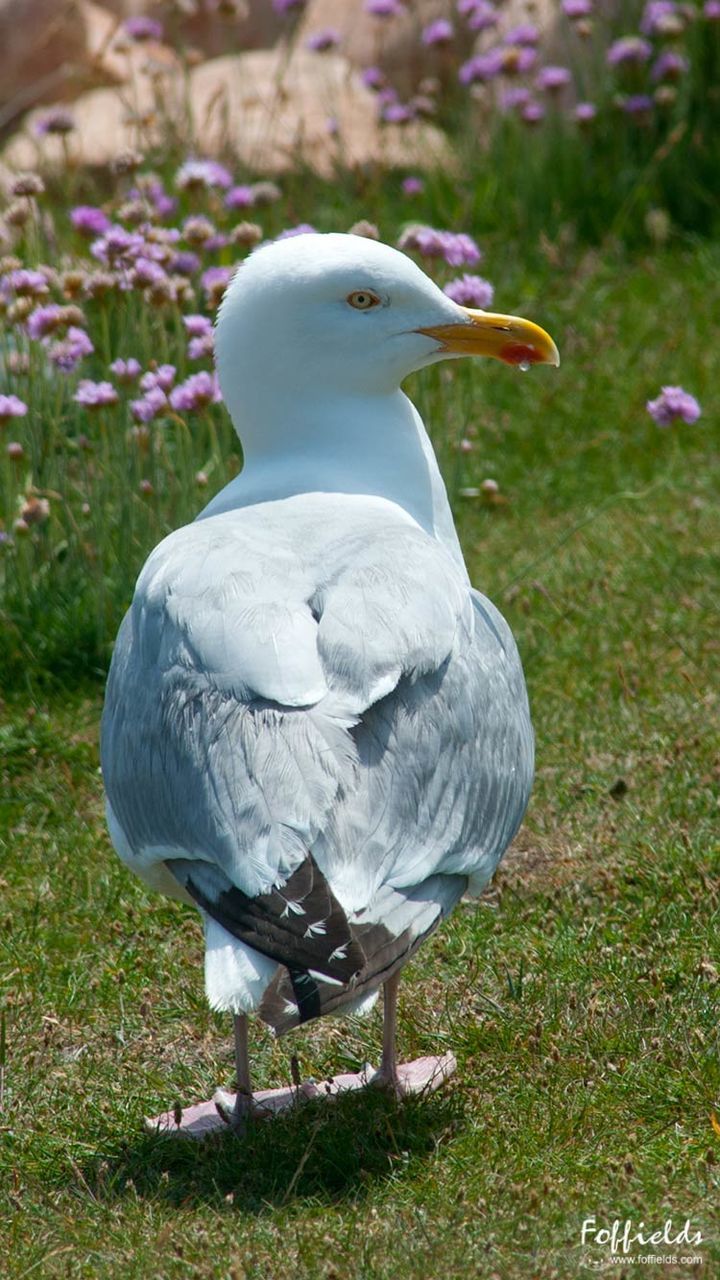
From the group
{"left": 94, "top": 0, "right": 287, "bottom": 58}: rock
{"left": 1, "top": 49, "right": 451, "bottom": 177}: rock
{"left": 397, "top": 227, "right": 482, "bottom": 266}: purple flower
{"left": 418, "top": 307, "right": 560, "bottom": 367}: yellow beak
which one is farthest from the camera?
{"left": 94, "top": 0, "right": 287, "bottom": 58}: rock

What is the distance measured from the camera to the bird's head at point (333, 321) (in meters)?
3.52

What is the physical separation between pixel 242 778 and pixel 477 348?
1.24 meters

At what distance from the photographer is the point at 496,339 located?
145 inches

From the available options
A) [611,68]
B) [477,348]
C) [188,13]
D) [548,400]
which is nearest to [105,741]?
[477,348]

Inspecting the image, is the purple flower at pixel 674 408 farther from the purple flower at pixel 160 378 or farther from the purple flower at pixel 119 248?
the purple flower at pixel 119 248

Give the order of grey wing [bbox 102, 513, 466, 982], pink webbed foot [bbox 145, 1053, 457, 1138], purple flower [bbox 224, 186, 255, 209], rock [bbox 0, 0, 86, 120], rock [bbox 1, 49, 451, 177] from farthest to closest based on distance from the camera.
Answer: rock [bbox 0, 0, 86, 120] → rock [bbox 1, 49, 451, 177] → purple flower [bbox 224, 186, 255, 209] → pink webbed foot [bbox 145, 1053, 457, 1138] → grey wing [bbox 102, 513, 466, 982]

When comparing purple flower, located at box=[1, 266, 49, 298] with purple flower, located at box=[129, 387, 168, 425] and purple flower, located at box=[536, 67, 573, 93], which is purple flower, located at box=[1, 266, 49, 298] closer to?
purple flower, located at box=[129, 387, 168, 425]

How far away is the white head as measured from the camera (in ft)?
11.6

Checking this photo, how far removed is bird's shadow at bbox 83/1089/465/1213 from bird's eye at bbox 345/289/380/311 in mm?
1518

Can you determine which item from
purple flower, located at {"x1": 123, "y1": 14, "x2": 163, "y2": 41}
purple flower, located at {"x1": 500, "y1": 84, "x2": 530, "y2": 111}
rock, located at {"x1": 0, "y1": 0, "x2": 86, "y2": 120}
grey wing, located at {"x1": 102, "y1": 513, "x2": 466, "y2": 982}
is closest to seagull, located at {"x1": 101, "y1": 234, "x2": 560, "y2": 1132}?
grey wing, located at {"x1": 102, "y1": 513, "x2": 466, "y2": 982}

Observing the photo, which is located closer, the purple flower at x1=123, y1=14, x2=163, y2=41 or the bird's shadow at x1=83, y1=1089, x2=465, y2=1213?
the bird's shadow at x1=83, y1=1089, x2=465, y2=1213

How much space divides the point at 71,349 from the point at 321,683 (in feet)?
7.07

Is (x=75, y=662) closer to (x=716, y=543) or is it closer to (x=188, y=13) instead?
(x=716, y=543)

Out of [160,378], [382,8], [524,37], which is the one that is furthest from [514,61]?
[160,378]
